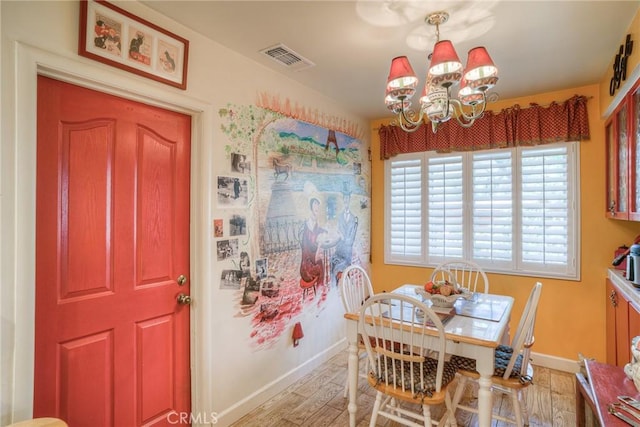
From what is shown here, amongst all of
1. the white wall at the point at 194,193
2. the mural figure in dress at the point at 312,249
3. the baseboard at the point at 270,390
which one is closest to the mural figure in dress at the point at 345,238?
the mural figure in dress at the point at 312,249

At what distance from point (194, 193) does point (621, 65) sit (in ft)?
9.13

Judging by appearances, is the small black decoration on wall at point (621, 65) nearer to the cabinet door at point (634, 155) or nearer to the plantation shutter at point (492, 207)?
the cabinet door at point (634, 155)

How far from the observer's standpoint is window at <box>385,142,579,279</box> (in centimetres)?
293

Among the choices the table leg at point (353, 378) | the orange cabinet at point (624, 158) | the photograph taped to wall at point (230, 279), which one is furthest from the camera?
the photograph taped to wall at point (230, 279)

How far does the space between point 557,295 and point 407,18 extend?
8.97 ft

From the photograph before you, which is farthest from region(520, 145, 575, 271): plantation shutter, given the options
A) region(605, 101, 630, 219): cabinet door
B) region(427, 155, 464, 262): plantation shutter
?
region(427, 155, 464, 262): plantation shutter

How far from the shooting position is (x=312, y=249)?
Result: 117 inches

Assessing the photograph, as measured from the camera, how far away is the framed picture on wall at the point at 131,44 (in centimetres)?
149

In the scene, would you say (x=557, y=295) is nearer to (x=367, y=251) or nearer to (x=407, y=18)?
(x=367, y=251)

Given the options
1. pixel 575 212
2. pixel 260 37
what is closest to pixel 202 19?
pixel 260 37

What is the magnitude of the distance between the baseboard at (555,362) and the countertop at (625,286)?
889 millimetres

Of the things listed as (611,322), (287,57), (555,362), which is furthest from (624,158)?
(287,57)

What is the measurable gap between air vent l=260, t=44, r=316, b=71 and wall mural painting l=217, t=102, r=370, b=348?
1.19 feet

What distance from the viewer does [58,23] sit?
1425mm
